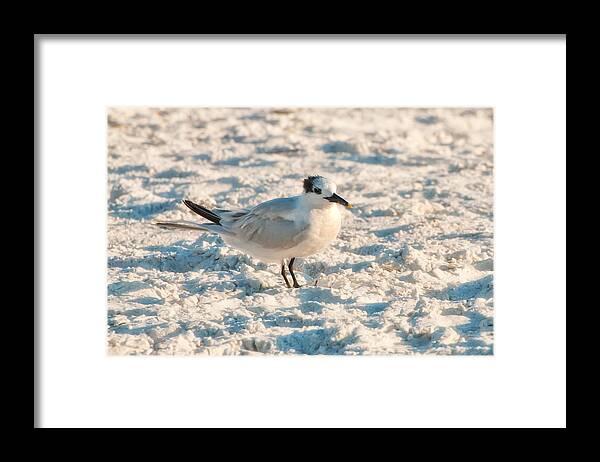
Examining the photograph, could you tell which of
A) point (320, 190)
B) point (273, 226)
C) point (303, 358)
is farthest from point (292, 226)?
point (303, 358)

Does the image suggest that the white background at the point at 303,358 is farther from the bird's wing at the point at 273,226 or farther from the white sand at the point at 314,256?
the bird's wing at the point at 273,226

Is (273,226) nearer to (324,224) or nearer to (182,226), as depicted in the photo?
(324,224)

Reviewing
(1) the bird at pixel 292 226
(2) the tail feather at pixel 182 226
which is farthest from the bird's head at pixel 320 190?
(2) the tail feather at pixel 182 226

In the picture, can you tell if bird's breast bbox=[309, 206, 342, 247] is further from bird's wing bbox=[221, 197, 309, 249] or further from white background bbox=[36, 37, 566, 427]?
white background bbox=[36, 37, 566, 427]

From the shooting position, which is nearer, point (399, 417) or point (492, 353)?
point (399, 417)
